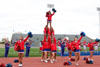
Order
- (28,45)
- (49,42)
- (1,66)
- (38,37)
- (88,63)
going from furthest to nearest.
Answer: (38,37), (28,45), (49,42), (88,63), (1,66)

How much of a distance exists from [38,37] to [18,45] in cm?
5211

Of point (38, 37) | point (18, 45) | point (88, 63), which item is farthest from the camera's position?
point (38, 37)

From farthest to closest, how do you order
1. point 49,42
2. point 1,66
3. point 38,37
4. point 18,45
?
point 38,37 < point 49,42 < point 18,45 < point 1,66

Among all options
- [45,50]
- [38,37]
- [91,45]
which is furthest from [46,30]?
[38,37]

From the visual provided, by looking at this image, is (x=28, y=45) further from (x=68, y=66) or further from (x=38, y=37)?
(x=38, y=37)

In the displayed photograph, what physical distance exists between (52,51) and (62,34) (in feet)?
176

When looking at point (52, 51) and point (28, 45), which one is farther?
point (28, 45)

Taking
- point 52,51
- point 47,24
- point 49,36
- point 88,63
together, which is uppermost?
point 47,24

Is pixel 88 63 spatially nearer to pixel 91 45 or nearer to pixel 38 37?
pixel 91 45

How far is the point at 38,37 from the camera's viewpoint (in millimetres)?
62312

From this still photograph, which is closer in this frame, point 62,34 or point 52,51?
point 52,51

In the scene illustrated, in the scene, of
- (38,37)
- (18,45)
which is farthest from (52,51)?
(38,37)

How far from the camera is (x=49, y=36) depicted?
13305 mm

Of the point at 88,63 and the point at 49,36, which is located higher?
the point at 49,36
